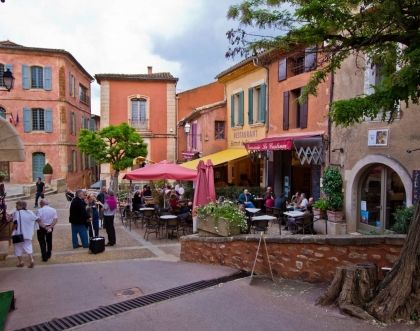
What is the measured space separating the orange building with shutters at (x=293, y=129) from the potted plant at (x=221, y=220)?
5.38 m

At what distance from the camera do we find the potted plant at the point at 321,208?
12516 mm

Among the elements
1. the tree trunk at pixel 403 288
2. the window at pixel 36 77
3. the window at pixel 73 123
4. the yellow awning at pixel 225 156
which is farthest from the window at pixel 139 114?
the tree trunk at pixel 403 288

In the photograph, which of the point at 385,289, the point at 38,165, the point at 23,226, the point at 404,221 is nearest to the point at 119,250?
the point at 23,226

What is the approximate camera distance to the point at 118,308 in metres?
5.96

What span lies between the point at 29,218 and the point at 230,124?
1325 centimetres

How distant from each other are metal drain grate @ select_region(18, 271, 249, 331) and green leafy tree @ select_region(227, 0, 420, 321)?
2.56 metres

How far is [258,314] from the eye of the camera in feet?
17.7

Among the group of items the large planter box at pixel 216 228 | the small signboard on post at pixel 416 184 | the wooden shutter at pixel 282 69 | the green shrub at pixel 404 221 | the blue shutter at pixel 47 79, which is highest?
the blue shutter at pixel 47 79

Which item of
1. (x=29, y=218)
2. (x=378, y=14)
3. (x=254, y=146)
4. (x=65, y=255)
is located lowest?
(x=65, y=255)

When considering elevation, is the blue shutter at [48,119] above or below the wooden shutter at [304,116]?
above

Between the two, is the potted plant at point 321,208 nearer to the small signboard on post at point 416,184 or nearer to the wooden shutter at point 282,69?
the small signboard on post at point 416,184

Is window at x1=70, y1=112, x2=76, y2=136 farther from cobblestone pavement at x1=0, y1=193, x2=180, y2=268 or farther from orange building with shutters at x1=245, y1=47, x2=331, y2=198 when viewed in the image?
orange building with shutters at x1=245, y1=47, x2=331, y2=198

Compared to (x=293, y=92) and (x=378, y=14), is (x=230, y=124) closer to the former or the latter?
(x=293, y=92)

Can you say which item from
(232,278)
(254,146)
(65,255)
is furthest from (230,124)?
(232,278)
